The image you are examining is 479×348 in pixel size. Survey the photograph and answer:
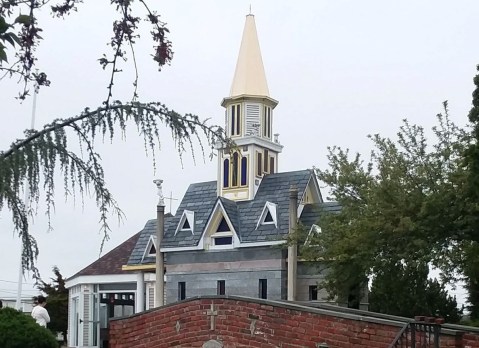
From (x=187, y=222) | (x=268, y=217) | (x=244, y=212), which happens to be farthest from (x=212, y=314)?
(x=187, y=222)

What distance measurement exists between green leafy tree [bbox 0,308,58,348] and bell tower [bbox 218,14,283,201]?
78.7 feet

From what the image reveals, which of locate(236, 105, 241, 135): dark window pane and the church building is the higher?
locate(236, 105, 241, 135): dark window pane

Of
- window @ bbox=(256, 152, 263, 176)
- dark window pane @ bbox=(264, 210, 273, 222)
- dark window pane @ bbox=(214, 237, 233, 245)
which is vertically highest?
window @ bbox=(256, 152, 263, 176)

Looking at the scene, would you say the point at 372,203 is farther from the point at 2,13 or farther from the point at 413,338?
the point at 2,13

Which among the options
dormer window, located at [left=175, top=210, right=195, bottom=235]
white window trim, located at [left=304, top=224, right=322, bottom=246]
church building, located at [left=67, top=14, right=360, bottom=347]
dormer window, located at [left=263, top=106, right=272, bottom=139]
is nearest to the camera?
white window trim, located at [left=304, top=224, right=322, bottom=246]

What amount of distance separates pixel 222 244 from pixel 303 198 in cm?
416

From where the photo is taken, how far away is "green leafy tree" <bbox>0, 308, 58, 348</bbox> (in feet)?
50.3

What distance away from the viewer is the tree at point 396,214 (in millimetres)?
22359

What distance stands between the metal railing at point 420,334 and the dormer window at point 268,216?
82.5 ft

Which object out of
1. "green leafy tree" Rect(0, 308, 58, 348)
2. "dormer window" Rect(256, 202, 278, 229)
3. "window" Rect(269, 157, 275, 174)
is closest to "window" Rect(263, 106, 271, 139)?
"window" Rect(269, 157, 275, 174)

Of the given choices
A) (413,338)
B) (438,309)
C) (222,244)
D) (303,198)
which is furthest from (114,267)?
(413,338)

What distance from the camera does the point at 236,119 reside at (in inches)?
1619

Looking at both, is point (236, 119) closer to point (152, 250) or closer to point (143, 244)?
point (152, 250)

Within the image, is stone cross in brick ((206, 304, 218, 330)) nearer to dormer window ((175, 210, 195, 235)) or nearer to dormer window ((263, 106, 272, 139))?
dormer window ((175, 210, 195, 235))
